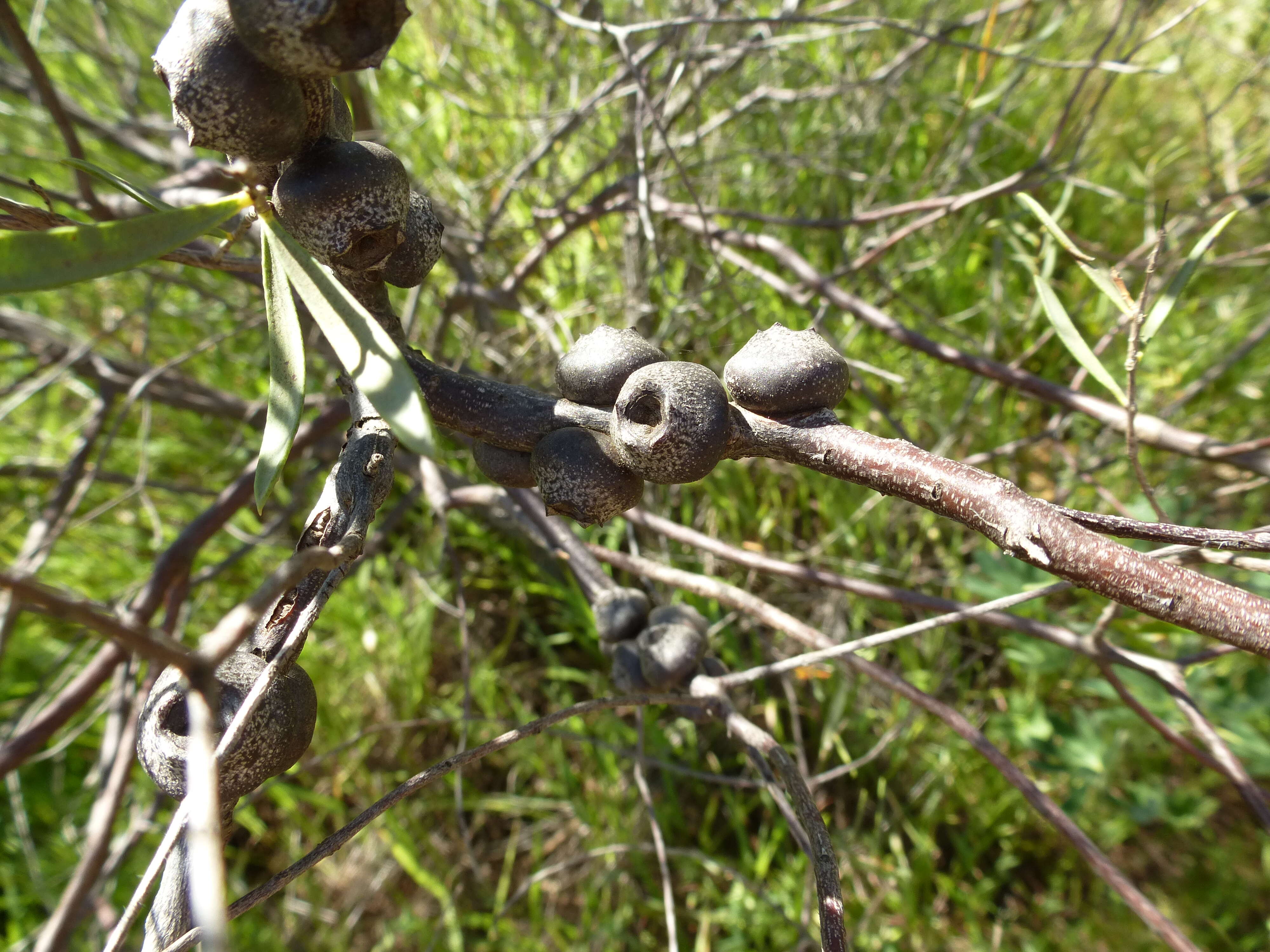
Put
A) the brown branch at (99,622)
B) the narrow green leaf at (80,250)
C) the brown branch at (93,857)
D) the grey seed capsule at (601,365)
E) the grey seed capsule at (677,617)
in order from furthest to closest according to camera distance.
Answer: the brown branch at (93,857) → the grey seed capsule at (677,617) → the grey seed capsule at (601,365) → the narrow green leaf at (80,250) → the brown branch at (99,622)

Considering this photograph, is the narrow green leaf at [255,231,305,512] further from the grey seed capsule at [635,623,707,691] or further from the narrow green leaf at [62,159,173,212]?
the grey seed capsule at [635,623,707,691]

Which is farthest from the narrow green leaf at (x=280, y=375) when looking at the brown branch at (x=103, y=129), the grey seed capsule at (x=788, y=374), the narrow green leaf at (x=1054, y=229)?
the brown branch at (x=103, y=129)

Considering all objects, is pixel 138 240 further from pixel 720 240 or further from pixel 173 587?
pixel 720 240

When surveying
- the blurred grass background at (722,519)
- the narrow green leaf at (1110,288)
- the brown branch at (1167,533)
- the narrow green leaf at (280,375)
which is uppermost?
the narrow green leaf at (280,375)

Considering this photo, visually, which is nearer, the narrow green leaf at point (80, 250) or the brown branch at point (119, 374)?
the narrow green leaf at point (80, 250)

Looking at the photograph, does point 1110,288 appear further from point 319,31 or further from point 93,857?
point 93,857

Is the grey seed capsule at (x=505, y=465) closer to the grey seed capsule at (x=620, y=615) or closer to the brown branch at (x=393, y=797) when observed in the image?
the brown branch at (x=393, y=797)

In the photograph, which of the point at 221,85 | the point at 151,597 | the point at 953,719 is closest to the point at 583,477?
the point at 221,85
